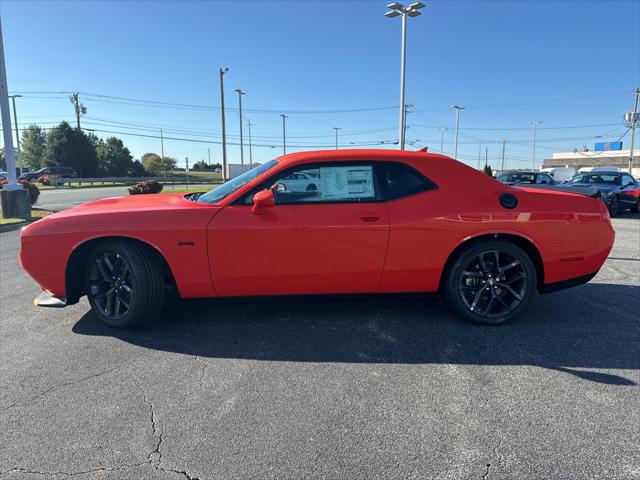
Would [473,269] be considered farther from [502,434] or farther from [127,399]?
[127,399]

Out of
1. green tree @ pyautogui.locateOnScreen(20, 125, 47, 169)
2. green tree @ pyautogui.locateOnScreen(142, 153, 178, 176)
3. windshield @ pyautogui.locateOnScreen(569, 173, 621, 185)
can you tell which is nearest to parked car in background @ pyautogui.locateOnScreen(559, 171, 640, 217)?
windshield @ pyautogui.locateOnScreen(569, 173, 621, 185)

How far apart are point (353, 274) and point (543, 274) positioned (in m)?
1.75

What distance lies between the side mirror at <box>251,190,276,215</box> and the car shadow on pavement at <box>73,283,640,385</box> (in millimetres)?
790

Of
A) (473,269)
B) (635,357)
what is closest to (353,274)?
(473,269)

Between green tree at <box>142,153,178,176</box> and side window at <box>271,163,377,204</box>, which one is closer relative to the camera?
side window at <box>271,163,377,204</box>

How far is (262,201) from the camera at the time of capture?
3344mm

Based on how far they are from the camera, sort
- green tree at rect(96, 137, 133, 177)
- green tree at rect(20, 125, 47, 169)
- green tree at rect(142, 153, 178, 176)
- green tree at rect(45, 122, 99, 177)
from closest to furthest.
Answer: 1. green tree at rect(45, 122, 99, 177)
2. green tree at rect(96, 137, 133, 177)
3. green tree at rect(142, 153, 178, 176)
4. green tree at rect(20, 125, 47, 169)

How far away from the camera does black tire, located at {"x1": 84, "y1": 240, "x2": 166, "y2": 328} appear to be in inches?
138

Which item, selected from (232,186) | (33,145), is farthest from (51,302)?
(33,145)

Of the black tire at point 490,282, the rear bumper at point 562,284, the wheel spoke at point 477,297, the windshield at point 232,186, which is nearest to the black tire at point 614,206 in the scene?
the rear bumper at point 562,284

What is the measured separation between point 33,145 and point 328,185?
8519 cm

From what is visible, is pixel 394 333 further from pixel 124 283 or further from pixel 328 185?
pixel 124 283

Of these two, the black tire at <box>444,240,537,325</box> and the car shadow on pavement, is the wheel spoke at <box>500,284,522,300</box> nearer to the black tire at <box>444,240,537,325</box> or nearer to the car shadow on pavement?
the black tire at <box>444,240,537,325</box>

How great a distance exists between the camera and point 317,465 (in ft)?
6.73
